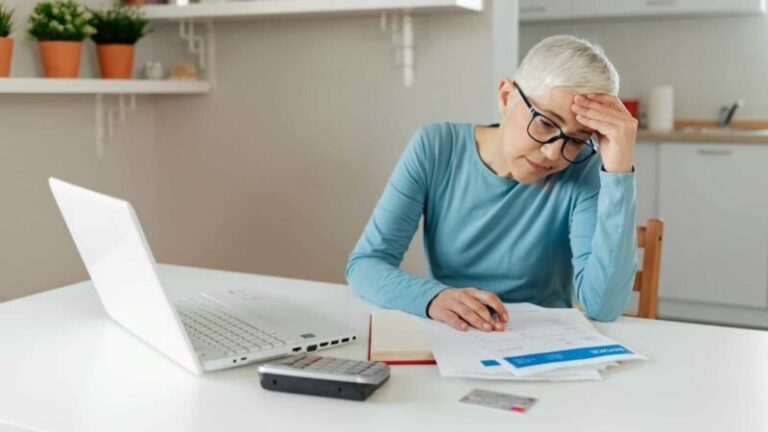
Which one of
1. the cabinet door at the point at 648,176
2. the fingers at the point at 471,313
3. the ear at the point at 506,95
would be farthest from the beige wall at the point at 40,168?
the cabinet door at the point at 648,176

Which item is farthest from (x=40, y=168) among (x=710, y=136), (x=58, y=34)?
(x=710, y=136)

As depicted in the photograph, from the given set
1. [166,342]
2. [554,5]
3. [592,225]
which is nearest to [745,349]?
[592,225]

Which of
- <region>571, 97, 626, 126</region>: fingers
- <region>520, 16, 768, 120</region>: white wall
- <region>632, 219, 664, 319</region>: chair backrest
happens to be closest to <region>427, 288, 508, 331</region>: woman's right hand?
<region>571, 97, 626, 126</region>: fingers

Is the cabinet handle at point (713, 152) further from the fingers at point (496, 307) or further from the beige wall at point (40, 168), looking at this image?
the fingers at point (496, 307)

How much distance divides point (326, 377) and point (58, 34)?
83.5 inches

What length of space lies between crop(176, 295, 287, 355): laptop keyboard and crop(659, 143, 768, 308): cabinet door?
3.04 m

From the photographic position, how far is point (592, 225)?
1695 millimetres

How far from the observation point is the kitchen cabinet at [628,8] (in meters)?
4.26

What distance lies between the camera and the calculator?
1.14 m

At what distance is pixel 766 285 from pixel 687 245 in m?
0.37

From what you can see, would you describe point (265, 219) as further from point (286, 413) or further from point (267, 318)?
point (286, 413)

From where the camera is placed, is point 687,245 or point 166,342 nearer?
point 166,342

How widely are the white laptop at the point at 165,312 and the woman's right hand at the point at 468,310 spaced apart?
0.48 ft

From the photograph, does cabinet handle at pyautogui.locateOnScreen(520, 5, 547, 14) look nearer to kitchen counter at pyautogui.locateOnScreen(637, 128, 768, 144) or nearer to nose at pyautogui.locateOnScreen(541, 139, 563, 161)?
kitchen counter at pyautogui.locateOnScreen(637, 128, 768, 144)
